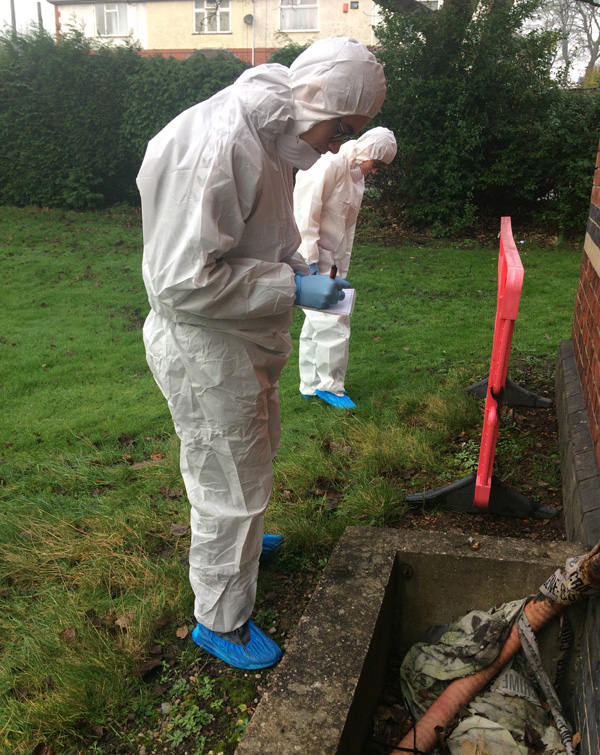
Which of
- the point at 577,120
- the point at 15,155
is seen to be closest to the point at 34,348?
the point at 15,155

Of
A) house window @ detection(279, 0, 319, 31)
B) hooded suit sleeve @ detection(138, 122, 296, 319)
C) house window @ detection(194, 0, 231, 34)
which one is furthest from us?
house window @ detection(194, 0, 231, 34)

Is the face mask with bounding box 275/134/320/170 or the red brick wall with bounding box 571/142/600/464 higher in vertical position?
the face mask with bounding box 275/134/320/170

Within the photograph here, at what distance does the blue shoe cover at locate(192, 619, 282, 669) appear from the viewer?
8.29 feet

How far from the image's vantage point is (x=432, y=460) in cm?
399

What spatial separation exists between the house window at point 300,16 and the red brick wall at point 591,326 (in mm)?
25154

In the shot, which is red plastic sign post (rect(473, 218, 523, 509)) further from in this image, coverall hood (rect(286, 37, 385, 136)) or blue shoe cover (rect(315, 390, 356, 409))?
blue shoe cover (rect(315, 390, 356, 409))

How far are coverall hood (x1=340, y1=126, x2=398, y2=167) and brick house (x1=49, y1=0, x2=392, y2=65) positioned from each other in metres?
22.3

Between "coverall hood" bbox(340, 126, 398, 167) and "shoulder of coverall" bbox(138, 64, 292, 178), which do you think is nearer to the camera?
"shoulder of coverall" bbox(138, 64, 292, 178)

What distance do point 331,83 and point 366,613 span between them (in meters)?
1.82

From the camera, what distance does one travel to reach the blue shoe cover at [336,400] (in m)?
5.27

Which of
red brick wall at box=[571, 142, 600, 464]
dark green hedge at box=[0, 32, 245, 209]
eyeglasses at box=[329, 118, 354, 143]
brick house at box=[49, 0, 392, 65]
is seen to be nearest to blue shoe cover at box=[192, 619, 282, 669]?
red brick wall at box=[571, 142, 600, 464]

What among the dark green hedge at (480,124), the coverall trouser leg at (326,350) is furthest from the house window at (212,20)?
the coverall trouser leg at (326,350)

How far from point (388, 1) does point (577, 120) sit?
3.98 meters

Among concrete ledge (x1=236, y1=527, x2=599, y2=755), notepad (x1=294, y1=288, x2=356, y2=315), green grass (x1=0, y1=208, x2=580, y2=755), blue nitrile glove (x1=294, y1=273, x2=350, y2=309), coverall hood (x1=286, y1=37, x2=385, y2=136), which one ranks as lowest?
green grass (x1=0, y1=208, x2=580, y2=755)
